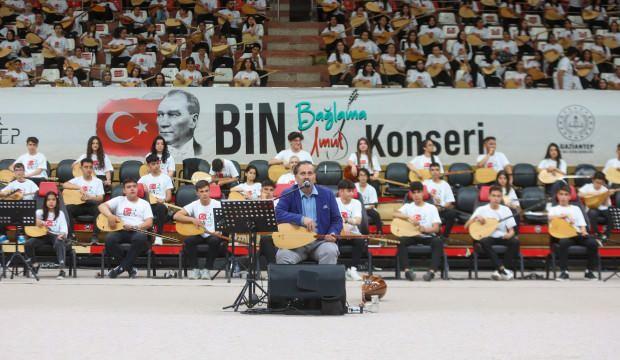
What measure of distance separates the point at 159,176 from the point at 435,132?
219 inches

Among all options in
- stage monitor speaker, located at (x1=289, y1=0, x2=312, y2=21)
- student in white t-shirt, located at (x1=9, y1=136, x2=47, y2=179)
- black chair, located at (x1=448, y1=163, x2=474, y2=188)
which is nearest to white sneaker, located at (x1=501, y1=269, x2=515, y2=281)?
black chair, located at (x1=448, y1=163, x2=474, y2=188)

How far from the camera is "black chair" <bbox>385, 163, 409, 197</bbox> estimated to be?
17656 mm

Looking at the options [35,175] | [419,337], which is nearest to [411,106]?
[35,175]

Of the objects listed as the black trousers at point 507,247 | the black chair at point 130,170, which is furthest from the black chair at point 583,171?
the black chair at point 130,170

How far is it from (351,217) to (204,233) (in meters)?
2.32

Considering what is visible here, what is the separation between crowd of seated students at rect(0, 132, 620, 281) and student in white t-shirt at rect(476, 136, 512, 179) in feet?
0.06

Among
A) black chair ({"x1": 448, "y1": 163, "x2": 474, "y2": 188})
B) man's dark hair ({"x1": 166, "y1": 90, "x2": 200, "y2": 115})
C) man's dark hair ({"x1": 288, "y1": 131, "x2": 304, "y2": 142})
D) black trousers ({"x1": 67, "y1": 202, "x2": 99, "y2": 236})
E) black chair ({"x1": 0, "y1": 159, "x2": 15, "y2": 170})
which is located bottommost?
black trousers ({"x1": 67, "y1": 202, "x2": 99, "y2": 236})

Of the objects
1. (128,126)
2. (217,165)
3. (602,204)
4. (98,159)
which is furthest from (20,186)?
(602,204)

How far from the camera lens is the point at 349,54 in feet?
70.3

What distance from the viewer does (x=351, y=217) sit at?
1511 centimetres

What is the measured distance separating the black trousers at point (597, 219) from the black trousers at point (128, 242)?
7542mm

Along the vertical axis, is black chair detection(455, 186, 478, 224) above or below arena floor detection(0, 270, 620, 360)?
above

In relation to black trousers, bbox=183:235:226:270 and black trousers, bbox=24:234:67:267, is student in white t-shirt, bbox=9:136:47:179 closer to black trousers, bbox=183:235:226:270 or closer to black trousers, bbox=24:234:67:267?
black trousers, bbox=24:234:67:267

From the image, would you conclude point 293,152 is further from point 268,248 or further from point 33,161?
point 33,161
